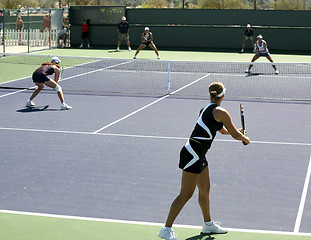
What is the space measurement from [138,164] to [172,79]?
1223cm

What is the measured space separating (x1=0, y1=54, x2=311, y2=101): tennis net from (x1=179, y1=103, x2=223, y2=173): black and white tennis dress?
38.5ft

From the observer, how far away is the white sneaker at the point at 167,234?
272 inches

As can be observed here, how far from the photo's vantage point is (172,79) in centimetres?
2270

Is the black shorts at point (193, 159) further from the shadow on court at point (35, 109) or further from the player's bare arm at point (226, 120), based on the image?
the shadow on court at point (35, 109)

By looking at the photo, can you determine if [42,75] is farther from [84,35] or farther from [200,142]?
[84,35]

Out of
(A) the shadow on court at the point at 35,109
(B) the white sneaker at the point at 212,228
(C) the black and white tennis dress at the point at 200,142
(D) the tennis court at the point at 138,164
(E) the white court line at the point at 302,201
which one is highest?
(C) the black and white tennis dress at the point at 200,142

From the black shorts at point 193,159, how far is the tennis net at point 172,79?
38.6 ft

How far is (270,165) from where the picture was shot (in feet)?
35.2

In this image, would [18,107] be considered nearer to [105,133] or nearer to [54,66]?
[54,66]

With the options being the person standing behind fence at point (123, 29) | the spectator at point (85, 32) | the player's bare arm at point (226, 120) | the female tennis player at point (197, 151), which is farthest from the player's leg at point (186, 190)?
the spectator at point (85, 32)

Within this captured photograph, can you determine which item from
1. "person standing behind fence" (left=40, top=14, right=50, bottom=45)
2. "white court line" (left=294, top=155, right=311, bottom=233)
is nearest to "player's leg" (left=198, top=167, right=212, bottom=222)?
"white court line" (left=294, top=155, right=311, bottom=233)

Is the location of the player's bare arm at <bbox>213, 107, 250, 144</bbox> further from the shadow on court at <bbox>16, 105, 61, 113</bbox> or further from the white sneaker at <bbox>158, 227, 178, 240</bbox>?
the shadow on court at <bbox>16, 105, 61, 113</bbox>

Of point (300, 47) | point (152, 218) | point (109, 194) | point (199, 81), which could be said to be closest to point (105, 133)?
point (109, 194)

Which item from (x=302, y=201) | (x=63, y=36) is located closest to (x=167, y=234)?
(x=302, y=201)
